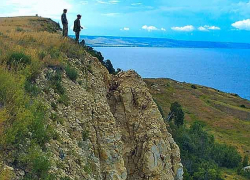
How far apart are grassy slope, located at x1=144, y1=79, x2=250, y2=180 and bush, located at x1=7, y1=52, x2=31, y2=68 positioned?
5160 centimetres

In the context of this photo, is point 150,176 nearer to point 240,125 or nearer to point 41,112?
point 41,112

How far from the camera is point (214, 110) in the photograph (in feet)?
263

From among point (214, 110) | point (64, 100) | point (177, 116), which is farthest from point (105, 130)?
point (214, 110)

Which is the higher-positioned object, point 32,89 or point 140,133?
point 32,89

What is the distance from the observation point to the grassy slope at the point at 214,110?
64.0 metres

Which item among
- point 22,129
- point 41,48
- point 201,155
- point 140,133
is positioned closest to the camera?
point 22,129

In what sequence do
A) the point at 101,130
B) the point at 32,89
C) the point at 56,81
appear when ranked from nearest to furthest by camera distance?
the point at 32,89 < the point at 56,81 < the point at 101,130

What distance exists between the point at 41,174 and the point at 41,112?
102 inches

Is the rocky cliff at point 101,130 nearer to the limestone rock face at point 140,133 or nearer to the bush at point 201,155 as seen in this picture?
the limestone rock face at point 140,133

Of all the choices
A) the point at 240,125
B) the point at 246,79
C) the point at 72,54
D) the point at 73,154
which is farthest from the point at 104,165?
the point at 246,79

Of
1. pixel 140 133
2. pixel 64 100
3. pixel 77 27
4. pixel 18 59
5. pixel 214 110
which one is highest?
pixel 77 27

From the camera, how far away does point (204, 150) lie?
45.8m

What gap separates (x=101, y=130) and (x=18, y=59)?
4.43 metres

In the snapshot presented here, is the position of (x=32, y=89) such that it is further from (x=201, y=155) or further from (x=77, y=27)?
(x=201, y=155)
